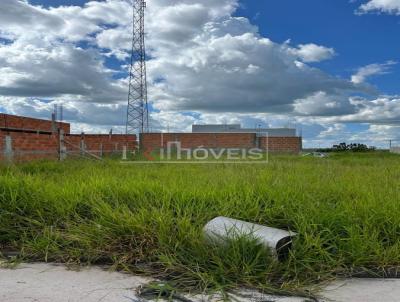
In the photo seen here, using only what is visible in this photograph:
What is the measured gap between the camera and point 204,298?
211 centimetres

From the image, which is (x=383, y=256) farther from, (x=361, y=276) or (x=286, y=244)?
(x=286, y=244)

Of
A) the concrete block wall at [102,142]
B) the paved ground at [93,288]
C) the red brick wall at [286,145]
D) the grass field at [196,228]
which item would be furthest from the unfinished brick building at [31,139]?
the red brick wall at [286,145]

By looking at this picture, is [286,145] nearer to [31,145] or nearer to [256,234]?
[31,145]

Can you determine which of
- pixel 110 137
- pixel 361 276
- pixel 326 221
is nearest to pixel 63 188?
pixel 326 221

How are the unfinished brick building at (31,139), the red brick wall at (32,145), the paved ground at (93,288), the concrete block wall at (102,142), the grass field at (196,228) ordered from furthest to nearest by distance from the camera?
the concrete block wall at (102,142) → the red brick wall at (32,145) → the unfinished brick building at (31,139) → the grass field at (196,228) → the paved ground at (93,288)

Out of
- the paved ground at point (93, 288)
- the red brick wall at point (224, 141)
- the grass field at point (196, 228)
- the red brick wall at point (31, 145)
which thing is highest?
the red brick wall at point (224, 141)

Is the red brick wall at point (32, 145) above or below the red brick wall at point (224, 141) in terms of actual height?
below

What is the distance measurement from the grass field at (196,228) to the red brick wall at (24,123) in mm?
6863

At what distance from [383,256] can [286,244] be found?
683mm

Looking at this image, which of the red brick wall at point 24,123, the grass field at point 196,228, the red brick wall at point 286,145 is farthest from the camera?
the red brick wall at point 286,145

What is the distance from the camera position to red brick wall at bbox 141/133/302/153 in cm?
2125

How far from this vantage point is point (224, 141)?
839 inches

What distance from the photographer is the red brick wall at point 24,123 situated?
9802 mm

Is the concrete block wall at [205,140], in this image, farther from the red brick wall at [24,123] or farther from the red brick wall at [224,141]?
the red brick wall at [24,123]
